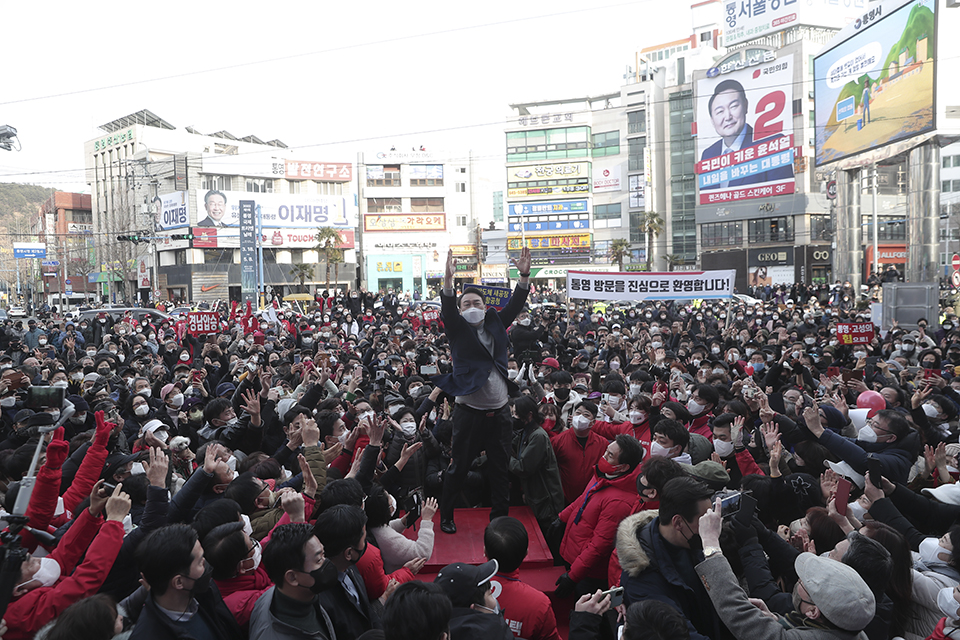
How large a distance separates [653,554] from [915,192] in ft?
87.3

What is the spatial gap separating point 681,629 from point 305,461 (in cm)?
269

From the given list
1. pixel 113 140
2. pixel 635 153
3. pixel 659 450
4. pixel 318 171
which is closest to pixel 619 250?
pixel 635 153

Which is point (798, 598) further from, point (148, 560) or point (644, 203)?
point (644, 203)

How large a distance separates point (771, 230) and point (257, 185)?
138ft

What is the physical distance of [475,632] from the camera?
2.55 meters

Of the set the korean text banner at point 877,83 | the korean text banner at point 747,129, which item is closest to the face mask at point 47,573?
the korean text banner at point 877,83

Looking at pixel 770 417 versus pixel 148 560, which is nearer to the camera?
pixel 148 560

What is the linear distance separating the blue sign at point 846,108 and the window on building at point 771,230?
2375 cm

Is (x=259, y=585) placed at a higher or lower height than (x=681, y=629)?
lower

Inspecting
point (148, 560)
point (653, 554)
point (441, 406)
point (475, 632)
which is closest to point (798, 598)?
point (653, 554)

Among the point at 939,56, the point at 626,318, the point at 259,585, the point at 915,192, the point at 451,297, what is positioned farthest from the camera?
the point at 915,192

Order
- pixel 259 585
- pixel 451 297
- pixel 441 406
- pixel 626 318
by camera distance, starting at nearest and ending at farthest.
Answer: pixel 259 585 < pixel 451 297 < pixel 441 406 < pixel 626 318

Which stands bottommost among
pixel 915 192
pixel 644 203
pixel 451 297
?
pixel 451 297

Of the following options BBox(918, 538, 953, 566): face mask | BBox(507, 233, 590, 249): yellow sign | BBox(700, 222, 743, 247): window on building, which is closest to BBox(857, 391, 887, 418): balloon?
BBox(918, 538, 953, 566): face mask
